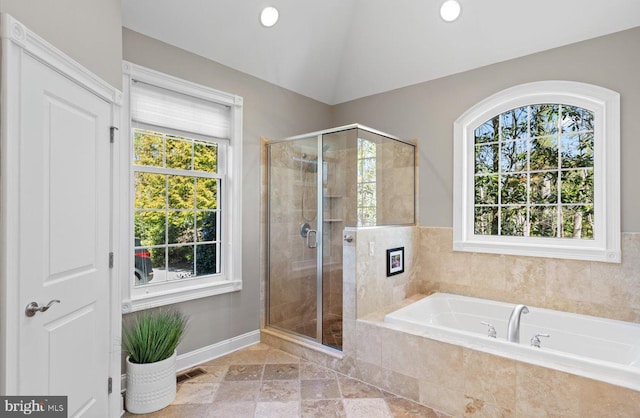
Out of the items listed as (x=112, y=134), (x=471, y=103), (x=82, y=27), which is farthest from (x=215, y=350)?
(x=471, y=103)

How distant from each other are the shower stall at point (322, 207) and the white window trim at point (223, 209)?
39cm

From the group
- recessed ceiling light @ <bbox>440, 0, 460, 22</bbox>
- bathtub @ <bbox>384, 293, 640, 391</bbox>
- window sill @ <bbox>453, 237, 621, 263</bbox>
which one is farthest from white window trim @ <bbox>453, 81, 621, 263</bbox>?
recessed ceiling light @ <bbox>440, 0, 460, 22</bbox>

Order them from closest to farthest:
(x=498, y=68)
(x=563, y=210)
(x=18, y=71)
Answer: (x=18, y=71), (x=563, y=210), (x=498, y=68)

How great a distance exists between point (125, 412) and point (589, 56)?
4.33 meters

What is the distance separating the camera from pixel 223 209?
10.6 feet

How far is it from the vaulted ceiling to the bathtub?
2230 millimetres

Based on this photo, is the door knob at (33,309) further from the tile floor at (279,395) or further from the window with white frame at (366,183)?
the window with white frame at (366,183)

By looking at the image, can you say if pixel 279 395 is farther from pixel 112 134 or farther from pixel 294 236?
pixel 112 134

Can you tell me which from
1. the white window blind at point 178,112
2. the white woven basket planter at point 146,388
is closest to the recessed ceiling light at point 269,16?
the white window blind at point 178,112

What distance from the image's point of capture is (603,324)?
261cm

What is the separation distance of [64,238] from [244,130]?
1.92 metres

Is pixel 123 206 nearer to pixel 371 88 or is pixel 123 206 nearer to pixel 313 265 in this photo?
pixel 313 265

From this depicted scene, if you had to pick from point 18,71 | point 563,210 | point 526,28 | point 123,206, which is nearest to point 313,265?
point 123,206

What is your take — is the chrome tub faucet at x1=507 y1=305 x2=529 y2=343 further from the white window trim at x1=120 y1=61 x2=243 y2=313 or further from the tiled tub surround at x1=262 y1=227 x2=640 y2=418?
the white window trim at x1=120 y1=61 x2=243 y2=313
